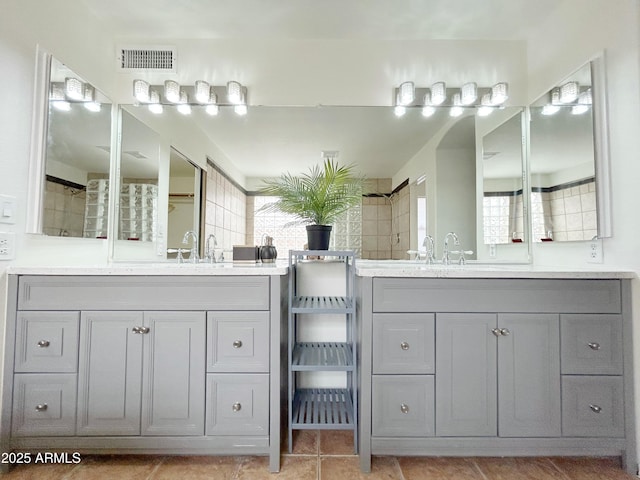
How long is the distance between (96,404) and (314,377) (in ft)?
3.58

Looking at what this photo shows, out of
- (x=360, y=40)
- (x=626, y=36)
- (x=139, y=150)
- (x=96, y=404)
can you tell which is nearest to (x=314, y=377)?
(x=96, y=404)

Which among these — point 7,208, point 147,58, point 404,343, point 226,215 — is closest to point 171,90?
point 147,58

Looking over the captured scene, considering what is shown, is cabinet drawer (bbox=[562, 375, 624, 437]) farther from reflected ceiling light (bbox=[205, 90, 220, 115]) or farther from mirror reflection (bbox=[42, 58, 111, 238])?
mirror reflection (bbox=[42, 58, 111, 238])

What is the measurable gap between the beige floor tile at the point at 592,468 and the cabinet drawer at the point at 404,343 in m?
0.75

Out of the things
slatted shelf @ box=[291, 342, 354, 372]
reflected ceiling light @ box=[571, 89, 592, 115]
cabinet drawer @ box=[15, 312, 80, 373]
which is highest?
reflected ceiling light @ box=[571, 89, 592, 115]

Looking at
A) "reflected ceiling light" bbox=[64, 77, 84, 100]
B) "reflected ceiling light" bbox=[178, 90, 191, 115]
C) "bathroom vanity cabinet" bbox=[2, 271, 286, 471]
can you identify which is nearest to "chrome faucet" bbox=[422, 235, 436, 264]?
"bathroom vanity cabinet" bbox=[2, 271, 286, 471]

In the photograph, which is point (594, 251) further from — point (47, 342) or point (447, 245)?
point (47, 342)

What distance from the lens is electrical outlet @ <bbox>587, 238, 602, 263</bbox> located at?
1.43m

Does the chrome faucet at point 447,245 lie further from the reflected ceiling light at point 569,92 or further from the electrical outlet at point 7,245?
the electrical outlet at point 7,245

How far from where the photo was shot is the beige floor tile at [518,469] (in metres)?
1.26

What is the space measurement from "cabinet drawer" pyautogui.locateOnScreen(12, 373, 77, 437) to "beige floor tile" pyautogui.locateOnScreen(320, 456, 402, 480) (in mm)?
1101

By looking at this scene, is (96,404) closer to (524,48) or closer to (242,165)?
(242,165)

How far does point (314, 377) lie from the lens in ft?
6.01

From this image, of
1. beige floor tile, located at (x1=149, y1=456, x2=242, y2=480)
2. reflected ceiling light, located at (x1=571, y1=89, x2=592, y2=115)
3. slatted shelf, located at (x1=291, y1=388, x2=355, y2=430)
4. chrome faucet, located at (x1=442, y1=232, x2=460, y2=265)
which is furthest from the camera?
chrome faucet, located at (x1=442, y1=232, x2=460, y2=265)
